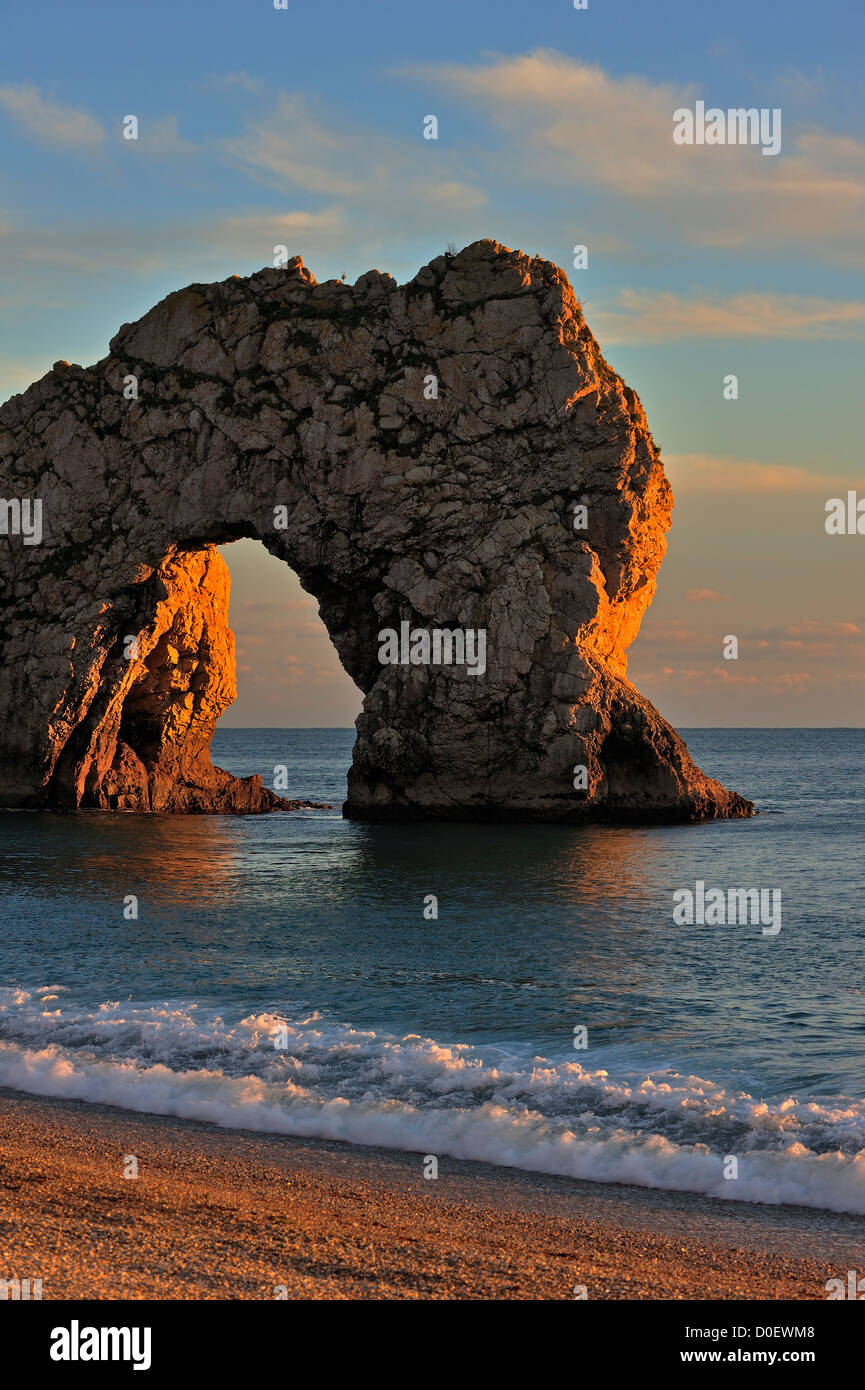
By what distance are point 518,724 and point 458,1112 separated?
3162cm

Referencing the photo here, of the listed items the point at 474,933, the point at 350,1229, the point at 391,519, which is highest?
the point at 391,519

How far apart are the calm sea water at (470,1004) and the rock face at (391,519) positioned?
820 cm

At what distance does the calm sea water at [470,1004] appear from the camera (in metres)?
11.1

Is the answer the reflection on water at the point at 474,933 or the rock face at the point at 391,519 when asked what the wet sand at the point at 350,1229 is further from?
the rock face at the point at 391,519

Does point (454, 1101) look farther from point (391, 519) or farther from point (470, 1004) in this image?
point (391, 519)

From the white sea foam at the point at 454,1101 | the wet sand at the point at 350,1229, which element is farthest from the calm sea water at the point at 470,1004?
the wet sand at the point at 350,1229

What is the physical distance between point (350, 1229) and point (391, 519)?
124 feet

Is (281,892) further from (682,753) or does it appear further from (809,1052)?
(682,753)

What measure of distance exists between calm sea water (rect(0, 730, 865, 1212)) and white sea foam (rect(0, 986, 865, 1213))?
0.04 m

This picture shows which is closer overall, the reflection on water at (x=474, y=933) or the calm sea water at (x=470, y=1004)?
the calm sea water at (x=470, y=1004)

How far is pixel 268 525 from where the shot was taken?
4566 centimetres

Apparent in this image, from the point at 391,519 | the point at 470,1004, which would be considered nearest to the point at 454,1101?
the point at 470,1004

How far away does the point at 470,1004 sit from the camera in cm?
1681
